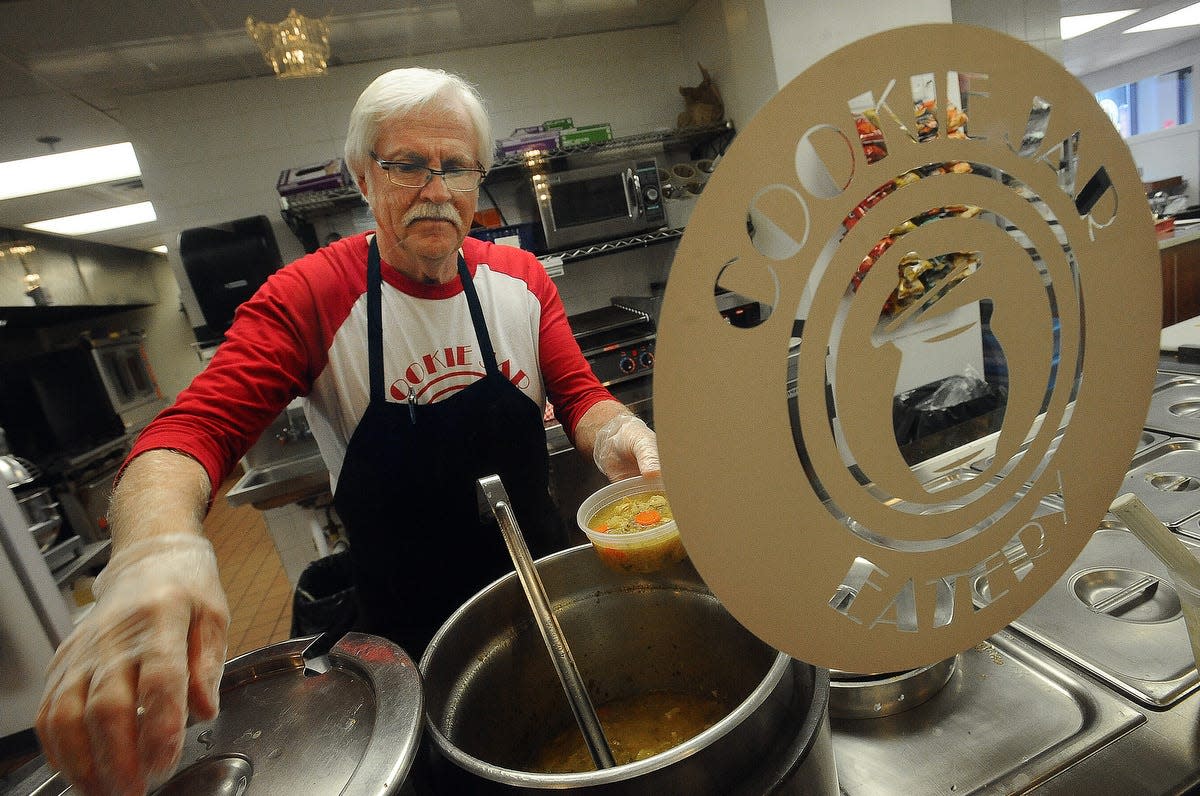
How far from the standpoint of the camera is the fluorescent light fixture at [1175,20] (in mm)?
6090

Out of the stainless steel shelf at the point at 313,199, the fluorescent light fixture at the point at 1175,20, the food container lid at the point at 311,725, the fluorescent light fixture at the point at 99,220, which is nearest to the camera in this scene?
the food container lid at the point at 311,725

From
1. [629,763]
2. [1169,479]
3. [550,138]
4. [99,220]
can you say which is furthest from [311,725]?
[99,220]

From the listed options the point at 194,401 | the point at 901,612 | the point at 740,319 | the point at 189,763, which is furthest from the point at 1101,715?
the point at 194,401

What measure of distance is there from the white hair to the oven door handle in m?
2.02

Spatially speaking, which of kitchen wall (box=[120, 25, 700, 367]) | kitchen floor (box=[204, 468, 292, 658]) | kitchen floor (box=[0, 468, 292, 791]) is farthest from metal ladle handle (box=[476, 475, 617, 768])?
kitchen wall (box=[120, 25, 700, 367])

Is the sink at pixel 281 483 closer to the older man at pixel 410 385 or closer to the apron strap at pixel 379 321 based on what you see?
the older man at pixel 410 385

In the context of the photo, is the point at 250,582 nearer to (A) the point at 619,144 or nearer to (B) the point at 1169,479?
(A) the point at 619,144

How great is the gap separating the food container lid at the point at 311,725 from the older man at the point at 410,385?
22 centimetres

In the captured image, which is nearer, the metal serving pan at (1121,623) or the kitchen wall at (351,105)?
the metal serving pan at (1121,623)

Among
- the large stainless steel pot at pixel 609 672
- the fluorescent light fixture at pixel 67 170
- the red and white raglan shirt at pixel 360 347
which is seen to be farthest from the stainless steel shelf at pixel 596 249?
the fluorescent light fixture at pixel 67 170

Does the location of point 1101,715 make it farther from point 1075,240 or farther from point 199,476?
point 199,476

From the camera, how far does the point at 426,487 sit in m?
1.35

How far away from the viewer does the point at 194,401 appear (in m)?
0.98

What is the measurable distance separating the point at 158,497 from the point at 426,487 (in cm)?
64
